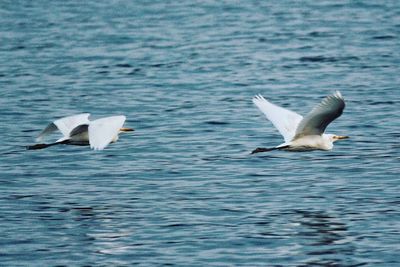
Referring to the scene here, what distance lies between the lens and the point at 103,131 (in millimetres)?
15969

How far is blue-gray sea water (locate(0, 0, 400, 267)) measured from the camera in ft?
47.8

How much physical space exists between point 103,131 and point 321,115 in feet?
8.51

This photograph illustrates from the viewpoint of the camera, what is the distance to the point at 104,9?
37.6 meters

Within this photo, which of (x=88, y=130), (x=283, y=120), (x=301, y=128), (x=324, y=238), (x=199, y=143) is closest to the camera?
(x=324, y=238)

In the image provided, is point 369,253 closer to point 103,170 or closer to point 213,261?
point 213,261

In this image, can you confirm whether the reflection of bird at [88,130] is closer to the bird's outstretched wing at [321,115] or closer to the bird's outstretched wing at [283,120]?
the bird's outstretched wing at [283,120]

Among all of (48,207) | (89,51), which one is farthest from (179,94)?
(48,207)

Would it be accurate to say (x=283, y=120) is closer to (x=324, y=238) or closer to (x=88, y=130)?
(x=88, y=130)

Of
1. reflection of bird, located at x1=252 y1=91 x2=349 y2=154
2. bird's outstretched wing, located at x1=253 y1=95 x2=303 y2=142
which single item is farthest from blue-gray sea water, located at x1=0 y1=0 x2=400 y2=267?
bird's outstretched wing, located at x1=253 y1=95 x2=303 y2=142

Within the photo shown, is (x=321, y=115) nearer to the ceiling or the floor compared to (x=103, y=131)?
nearer to the floor

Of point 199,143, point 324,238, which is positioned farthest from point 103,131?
point 199,143

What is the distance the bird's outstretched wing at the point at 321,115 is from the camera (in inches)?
582

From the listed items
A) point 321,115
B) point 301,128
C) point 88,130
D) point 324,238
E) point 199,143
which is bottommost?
point 324,238

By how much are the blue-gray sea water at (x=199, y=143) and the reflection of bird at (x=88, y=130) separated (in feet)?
2.20
